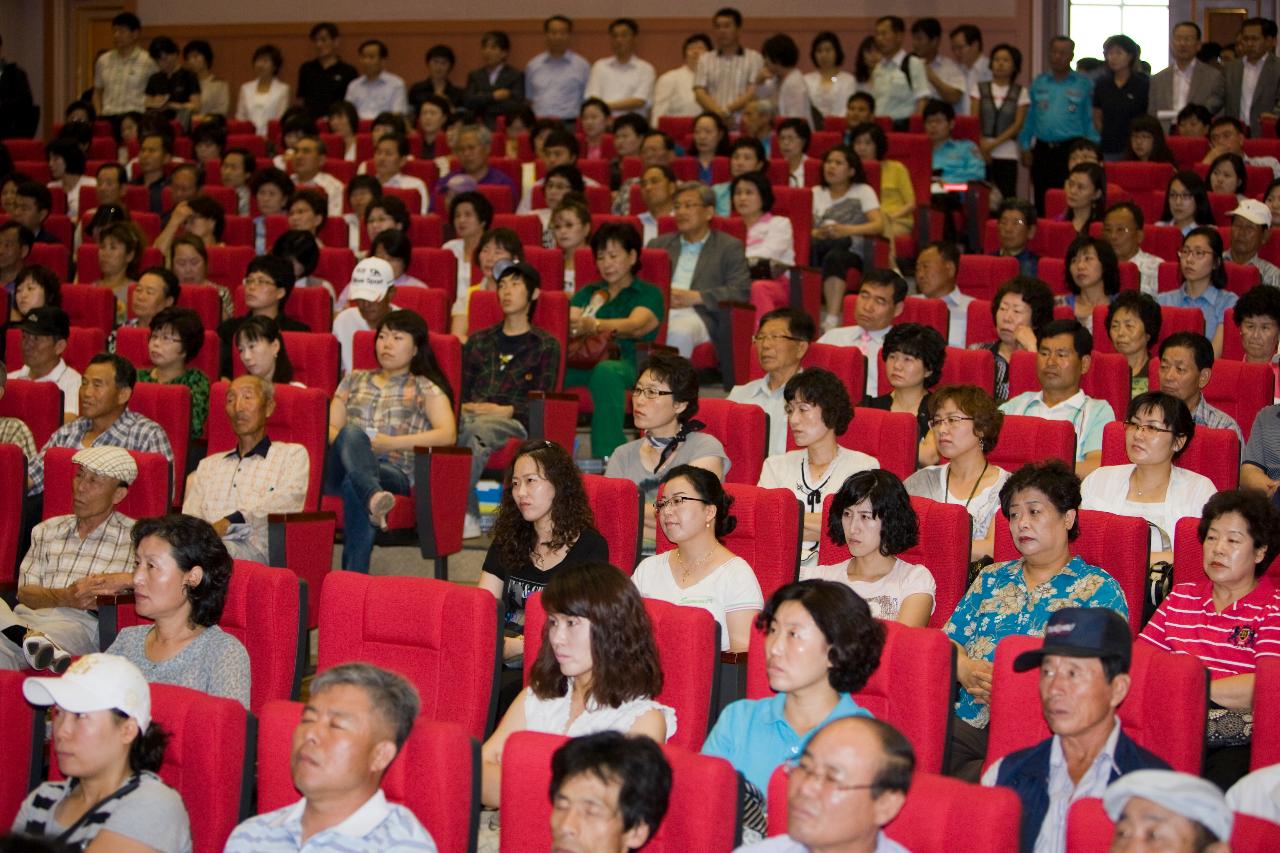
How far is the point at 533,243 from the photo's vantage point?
615cm

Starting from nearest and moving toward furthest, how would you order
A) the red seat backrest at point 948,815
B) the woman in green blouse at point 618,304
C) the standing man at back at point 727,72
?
1. the red seat backrest at point 948,815
2. the woman in green blouse at point 618,304
3. the standing man at back at point 727,72

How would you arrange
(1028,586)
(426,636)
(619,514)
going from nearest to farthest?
(426,636)
(1028,586)
(619,514)

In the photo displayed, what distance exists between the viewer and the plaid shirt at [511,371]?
4.63 meters

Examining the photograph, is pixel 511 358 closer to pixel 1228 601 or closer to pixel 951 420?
pixel 951 420

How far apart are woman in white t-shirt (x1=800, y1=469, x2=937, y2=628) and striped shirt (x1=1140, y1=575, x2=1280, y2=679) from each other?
1.39ft

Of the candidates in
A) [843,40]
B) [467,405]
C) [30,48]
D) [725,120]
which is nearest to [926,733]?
[467,405]

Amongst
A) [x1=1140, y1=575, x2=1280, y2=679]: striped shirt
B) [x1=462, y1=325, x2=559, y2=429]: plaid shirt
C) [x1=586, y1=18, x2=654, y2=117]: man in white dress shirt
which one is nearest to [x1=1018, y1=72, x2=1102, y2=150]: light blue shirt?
[x1=586, y1=18, x2=654, y2=117]: man in white dress shirt

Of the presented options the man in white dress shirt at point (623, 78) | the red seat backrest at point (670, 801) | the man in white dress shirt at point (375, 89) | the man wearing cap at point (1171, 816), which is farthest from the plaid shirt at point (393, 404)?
the man in white dress shirt at point (375, 89)

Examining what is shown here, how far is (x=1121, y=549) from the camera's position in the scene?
299 cm

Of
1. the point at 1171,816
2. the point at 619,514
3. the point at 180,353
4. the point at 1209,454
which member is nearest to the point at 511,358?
Answer: the point at 180,353

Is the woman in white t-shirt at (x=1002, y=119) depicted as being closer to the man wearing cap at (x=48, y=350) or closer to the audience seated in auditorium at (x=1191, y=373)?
the audience seated in auditorium at (x=1191, y=373)

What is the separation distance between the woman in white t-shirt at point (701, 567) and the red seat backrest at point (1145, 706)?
2.06ft

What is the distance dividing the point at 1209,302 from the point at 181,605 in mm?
3607

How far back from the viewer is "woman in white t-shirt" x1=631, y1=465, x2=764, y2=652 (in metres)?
2.98
